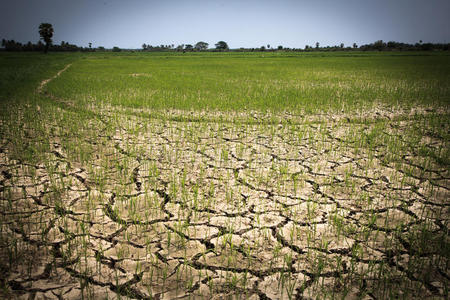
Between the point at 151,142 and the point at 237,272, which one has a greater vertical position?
the point at 151,142

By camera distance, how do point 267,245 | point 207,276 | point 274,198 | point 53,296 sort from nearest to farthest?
point 53,296 → point 207,276 → point 267,245 → point 274,198

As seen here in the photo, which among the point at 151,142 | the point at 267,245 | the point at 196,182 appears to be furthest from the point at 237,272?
the point at 151,142

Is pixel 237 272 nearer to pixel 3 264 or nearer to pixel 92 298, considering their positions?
pixel 92 298

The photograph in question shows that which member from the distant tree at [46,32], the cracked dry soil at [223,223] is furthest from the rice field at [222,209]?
the distant tree at [46,32]

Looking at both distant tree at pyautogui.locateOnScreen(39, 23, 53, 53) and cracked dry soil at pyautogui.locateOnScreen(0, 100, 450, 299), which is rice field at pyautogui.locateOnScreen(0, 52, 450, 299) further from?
distant tree at pyautogui.locateOnScreen(39, 23, 53, 53)

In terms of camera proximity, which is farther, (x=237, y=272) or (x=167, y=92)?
(x=167, y=92)

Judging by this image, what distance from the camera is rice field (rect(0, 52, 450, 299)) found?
1962 millimetres

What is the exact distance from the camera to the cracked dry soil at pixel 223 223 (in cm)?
194

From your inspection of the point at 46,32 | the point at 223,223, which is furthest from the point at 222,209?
the point at 46,32

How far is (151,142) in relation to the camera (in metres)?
5.02

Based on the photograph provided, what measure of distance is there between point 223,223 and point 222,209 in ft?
0.84

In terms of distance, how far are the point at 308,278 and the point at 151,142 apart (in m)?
3.74

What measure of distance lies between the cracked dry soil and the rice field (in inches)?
0.5

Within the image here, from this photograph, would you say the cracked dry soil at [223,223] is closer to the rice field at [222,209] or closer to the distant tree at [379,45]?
the rice field at [222,209]
